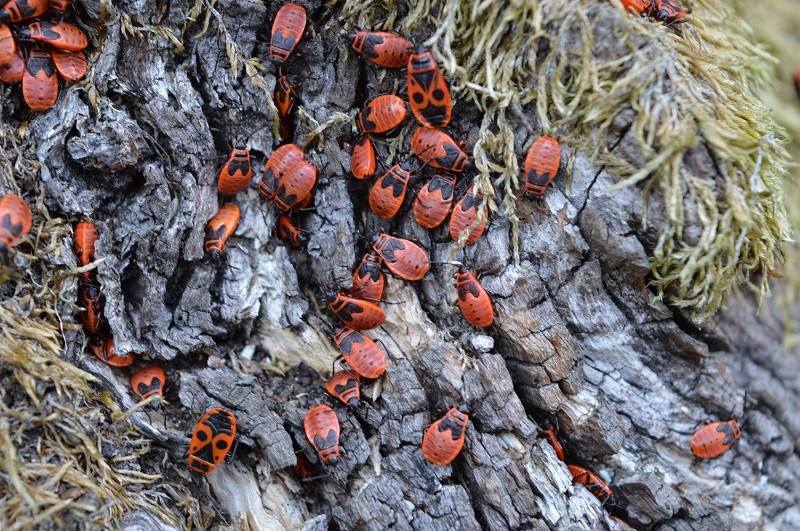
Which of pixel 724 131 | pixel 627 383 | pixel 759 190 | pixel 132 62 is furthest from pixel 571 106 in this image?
pixel 132 62

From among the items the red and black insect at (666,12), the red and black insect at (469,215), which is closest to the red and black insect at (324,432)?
the red and black insect at (469,215)

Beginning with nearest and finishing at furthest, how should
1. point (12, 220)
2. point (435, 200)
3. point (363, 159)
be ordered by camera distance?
1. point (12, 220)
2. point (435, 200)
3. point (363, 159)

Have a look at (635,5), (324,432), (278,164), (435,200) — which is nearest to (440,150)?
(435,200)

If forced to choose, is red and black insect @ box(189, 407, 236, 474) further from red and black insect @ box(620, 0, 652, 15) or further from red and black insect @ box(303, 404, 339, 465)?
red and black insect @ box(620, 0, 652, 15)

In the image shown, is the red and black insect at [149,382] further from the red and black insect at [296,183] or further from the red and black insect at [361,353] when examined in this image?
the red and black insect at [296,183]

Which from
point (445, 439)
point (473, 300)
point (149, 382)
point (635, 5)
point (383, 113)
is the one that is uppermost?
point (635, 5)

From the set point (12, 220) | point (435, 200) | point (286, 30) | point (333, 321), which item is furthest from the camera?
point (333, 321)

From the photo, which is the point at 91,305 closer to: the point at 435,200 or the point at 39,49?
the point at 39,49
